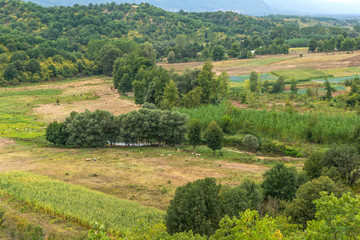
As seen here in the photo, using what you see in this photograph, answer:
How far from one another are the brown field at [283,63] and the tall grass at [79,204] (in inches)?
3562

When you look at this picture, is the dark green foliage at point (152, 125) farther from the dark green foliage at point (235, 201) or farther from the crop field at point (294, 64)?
the crop field at point (294, 64)

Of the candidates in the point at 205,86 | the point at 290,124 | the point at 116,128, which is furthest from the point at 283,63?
the point at 116,128

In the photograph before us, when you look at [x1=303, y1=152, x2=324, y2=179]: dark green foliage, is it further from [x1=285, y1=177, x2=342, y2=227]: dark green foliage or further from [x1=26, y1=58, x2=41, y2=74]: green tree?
[x1=26, y1=58, x2=41, y2=74]: green tree

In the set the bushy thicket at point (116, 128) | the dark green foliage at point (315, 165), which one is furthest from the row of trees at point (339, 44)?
the dark green foliage at point (315, 165)

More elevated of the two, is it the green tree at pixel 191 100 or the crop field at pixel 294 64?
the crop field at pixel 294 64

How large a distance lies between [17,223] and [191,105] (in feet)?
171

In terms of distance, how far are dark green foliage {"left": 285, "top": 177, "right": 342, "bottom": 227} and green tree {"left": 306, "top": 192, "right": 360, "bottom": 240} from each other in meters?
10.1

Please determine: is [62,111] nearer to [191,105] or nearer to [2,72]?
[191,105]

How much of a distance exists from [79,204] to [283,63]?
118 metres

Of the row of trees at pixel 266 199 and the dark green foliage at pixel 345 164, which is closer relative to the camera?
the row of trees at pixel 266 199

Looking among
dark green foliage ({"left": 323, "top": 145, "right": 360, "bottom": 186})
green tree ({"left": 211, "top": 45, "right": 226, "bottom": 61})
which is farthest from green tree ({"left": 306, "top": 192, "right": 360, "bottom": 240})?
green tree ({"left": 211, "top": 45, "right": 226, "bottom": 61})

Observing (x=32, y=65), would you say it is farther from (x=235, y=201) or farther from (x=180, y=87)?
(x=235, y=201)

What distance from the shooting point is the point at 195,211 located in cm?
2198

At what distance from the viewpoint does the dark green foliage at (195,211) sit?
2180 cm
